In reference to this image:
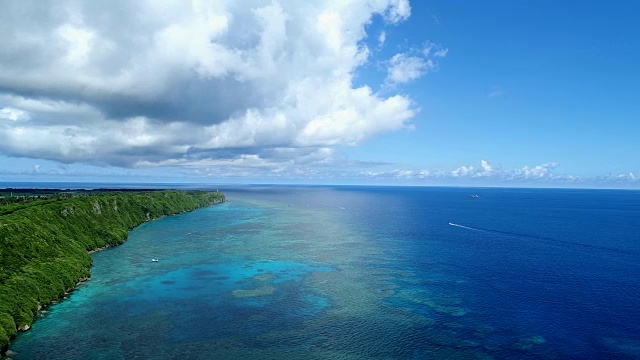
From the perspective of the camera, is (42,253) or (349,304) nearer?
(349,304)

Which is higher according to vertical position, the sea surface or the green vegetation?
the green vegetation

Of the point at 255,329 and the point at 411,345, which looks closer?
the point at 411,345

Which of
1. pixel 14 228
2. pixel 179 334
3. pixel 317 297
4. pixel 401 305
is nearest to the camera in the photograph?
pixel 179 334

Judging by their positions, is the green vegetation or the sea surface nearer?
the sea surface

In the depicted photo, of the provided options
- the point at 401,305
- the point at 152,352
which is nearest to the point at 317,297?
the point at 401,305

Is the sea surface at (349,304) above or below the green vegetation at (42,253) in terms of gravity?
below

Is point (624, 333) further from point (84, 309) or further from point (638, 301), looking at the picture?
point (84, 309)

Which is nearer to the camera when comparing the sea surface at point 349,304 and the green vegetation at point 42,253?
the sea surface at point 349,304

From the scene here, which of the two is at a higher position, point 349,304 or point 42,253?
point 42,253
